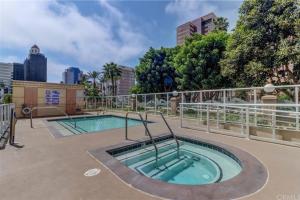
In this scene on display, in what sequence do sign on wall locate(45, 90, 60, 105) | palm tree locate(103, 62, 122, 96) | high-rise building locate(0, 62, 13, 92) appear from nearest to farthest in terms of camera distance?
sign on wall locate(45, 90, 60, 105) → palm tree locate(103, 62, 122, 96) → high-rise building locate(0, 62, 13, 92)

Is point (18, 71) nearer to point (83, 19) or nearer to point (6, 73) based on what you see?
point (6, 73)

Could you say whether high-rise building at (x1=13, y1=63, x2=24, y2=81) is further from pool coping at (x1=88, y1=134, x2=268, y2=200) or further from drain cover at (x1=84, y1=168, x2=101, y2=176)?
pool coping at (x1=88, y1=134, x2=268, y2=200)

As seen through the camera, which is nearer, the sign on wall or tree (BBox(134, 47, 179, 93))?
the sign on wall

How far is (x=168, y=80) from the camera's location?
18734 millimetres

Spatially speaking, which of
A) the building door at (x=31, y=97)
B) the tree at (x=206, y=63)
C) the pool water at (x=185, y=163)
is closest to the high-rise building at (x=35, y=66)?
the building door at (x=31, y=97)

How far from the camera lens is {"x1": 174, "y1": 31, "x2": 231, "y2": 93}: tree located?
42.8ft

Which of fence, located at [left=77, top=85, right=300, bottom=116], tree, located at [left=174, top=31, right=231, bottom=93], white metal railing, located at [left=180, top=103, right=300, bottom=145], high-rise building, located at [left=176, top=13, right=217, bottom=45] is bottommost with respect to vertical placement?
white metal railing, located at [left=180, top=103, right=300, bottom=145]

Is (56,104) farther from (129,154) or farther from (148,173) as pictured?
(148,173)

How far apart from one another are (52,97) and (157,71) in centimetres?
1022

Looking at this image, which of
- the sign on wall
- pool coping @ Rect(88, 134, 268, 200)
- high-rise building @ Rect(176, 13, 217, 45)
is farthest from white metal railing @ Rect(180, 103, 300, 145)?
high-rise building @ Rect(176, 13, 217, 45)

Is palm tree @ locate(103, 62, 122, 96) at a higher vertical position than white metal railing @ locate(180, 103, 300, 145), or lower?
higher

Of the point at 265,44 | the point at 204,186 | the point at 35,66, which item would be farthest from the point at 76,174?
the point at 35,66

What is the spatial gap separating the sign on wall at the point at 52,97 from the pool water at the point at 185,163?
431 inches

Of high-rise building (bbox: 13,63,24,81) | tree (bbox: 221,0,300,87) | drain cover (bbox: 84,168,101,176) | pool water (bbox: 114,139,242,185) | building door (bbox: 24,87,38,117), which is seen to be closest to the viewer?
drain cover (bbox: 84,168,101,176)
